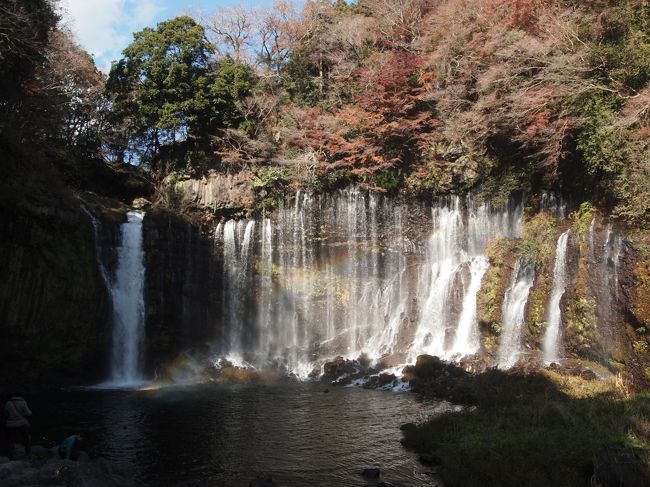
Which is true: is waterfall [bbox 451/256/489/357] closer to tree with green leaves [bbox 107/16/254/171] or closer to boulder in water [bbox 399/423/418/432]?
boulder in water [bbox 399/423/418/432]

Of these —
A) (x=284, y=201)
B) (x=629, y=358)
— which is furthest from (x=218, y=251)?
(x=629, y=358)

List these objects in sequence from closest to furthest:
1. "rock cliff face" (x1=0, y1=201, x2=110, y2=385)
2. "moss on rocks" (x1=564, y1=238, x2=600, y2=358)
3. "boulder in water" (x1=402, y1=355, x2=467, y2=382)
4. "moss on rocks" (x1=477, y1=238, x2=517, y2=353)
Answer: "moss on rocks" (x1=564, y1=238, x2=600, y2=358), "boulder in water" (x1=402, y1=355, x2=467, y2=382), "rock cliff face" (x1=0, y1=201, x2=110, y2=385), "moss on rocks" (x1=477, y1=238, x2=517, y2=353)

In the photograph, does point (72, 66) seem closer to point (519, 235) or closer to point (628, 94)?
point (519, 235)

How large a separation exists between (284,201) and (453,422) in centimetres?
1892

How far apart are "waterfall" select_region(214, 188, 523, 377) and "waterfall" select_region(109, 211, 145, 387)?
4.67 m

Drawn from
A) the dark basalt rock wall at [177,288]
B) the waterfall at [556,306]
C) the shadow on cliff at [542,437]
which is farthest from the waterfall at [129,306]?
the waterfall at [556,306]

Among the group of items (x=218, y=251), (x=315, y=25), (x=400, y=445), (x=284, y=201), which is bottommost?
(x=400, y=445)

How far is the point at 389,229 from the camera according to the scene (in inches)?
1151

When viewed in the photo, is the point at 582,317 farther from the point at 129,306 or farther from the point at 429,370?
the point at 129,306

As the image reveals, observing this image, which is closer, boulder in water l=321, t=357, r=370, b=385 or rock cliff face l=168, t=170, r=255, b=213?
boulder in water l=321, t=357, r=370, b=385

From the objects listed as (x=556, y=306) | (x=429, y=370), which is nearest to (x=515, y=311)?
(x=556, y=306)

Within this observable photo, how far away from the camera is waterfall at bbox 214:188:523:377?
27.7 metres

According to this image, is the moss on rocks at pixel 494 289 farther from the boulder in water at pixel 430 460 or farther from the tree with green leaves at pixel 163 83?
the tree with green leaves at pixel 163 83

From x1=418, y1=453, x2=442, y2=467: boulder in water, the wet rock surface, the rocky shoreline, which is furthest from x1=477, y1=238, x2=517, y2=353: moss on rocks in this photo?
the rocky shoreline
